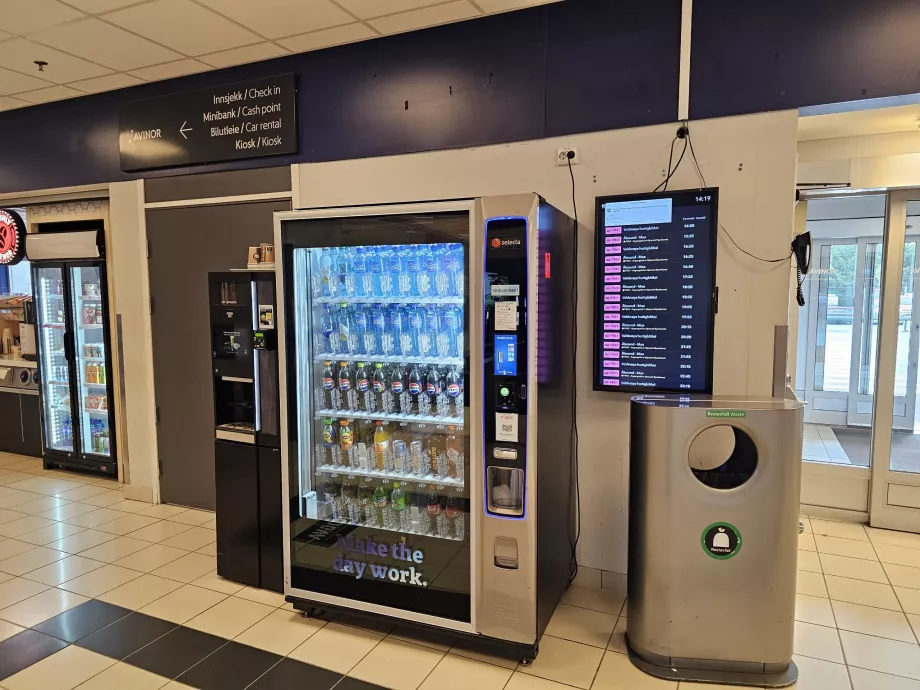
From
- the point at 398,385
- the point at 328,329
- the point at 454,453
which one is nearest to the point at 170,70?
the point at 328,329

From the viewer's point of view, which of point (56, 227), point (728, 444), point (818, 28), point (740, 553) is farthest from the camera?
point (56, 227)

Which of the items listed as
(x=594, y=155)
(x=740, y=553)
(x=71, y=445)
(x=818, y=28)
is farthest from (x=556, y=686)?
(x=71, y=445)

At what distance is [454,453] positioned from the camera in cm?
291

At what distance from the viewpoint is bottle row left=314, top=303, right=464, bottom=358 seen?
3.01 meters

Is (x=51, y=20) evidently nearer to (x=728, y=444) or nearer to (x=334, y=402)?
(x=334, y=402)

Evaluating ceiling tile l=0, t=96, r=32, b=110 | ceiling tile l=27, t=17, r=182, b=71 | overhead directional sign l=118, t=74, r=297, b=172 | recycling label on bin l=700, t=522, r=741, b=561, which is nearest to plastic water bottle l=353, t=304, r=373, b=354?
overhead directional sign l=118, t=74, r=297, b=172

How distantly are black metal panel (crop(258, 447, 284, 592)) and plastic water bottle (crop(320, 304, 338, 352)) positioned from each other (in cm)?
66

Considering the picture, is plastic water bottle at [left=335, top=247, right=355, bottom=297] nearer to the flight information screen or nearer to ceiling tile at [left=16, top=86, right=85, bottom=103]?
the flight information screen

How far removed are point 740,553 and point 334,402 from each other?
2.05 m

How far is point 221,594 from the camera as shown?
10.9 feet

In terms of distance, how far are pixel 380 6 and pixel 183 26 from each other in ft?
4.12

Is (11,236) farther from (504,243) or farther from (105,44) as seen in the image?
(504,243)

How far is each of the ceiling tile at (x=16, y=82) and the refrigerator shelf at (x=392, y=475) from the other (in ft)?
12.7

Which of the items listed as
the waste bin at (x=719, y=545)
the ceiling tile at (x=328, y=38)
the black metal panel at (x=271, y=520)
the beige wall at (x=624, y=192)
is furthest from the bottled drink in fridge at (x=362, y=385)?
the ceiling tile at (x=328, y=38)
